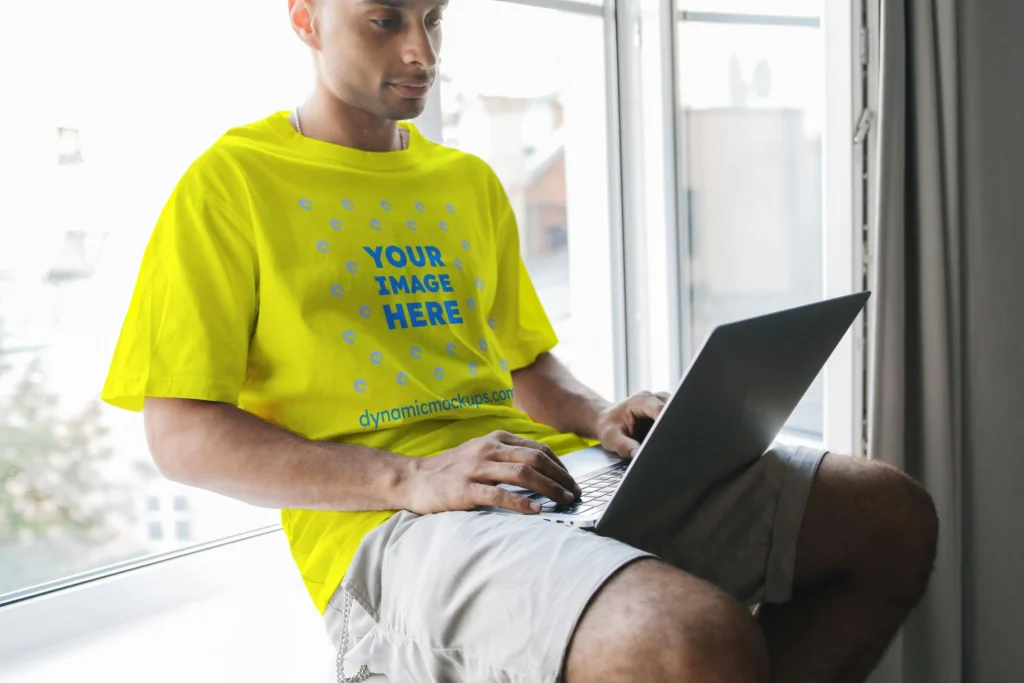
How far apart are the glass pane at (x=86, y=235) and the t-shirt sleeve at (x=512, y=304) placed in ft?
2.09

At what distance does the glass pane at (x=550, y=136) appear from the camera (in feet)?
7.07

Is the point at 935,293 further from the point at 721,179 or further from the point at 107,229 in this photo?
the point at 107,229

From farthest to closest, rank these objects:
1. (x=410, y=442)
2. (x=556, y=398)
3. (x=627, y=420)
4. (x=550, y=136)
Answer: (x=550, y=136) < (x=556, y=398) < (x=627, y=420) < (x=410, y=442)

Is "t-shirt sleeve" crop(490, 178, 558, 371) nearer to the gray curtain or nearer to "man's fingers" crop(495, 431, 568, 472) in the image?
"man's fingers" crop(495, 431, 568, 472)

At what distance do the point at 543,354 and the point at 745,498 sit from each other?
0.48 m

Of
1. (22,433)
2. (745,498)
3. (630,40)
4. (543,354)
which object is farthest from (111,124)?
(630,40)

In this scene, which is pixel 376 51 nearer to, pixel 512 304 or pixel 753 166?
pixel 512 304

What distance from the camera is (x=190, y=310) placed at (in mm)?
1022

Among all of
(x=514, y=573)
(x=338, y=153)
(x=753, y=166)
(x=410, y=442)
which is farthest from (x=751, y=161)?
(x=514, y=573)

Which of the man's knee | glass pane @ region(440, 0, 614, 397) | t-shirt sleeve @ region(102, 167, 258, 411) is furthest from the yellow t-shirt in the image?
glass pane @ region(440, 0, 614, 397)

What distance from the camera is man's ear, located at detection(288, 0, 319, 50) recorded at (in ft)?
4.09

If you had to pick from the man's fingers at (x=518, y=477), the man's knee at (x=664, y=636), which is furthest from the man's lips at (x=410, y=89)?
the man's knee at (x=664, y=636)

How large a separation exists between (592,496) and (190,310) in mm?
515

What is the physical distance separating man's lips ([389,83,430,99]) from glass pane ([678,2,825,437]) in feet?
3.65
